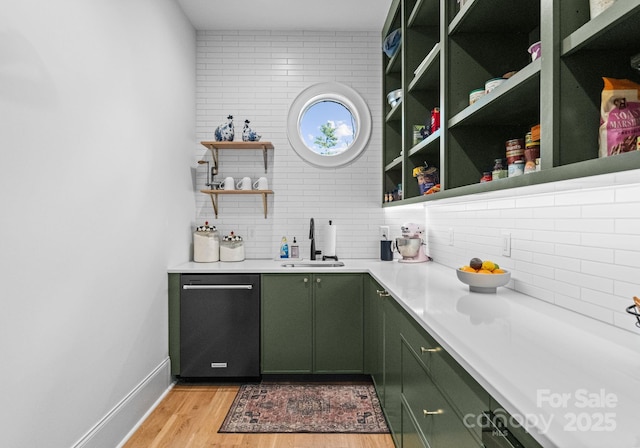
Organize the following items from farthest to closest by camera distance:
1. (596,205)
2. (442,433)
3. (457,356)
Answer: (596,205)
(442,433)
(457,356)

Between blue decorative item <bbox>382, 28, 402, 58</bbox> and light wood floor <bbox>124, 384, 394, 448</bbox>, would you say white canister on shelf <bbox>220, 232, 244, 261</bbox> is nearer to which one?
light wood floor <bbox>124, 384, 394, 448</bbox>

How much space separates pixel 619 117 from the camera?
104cm

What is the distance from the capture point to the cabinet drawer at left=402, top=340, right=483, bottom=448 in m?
1.14

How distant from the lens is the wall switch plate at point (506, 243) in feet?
6.66

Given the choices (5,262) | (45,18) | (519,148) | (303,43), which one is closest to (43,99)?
(45,18)

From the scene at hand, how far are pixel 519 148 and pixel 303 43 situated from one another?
8.88ft

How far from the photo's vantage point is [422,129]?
2689mm

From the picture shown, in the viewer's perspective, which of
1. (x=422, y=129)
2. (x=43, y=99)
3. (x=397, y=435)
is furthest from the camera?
(x=422, y=129)

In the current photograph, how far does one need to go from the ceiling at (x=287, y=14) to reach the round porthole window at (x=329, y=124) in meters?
0.53

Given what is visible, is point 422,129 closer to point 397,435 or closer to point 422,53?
point 422,53

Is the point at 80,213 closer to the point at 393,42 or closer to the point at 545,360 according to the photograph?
the point at 545,360

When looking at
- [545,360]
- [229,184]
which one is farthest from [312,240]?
[545,360]

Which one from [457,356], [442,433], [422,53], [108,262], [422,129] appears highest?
[422,53]

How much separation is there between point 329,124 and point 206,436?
278 cm
